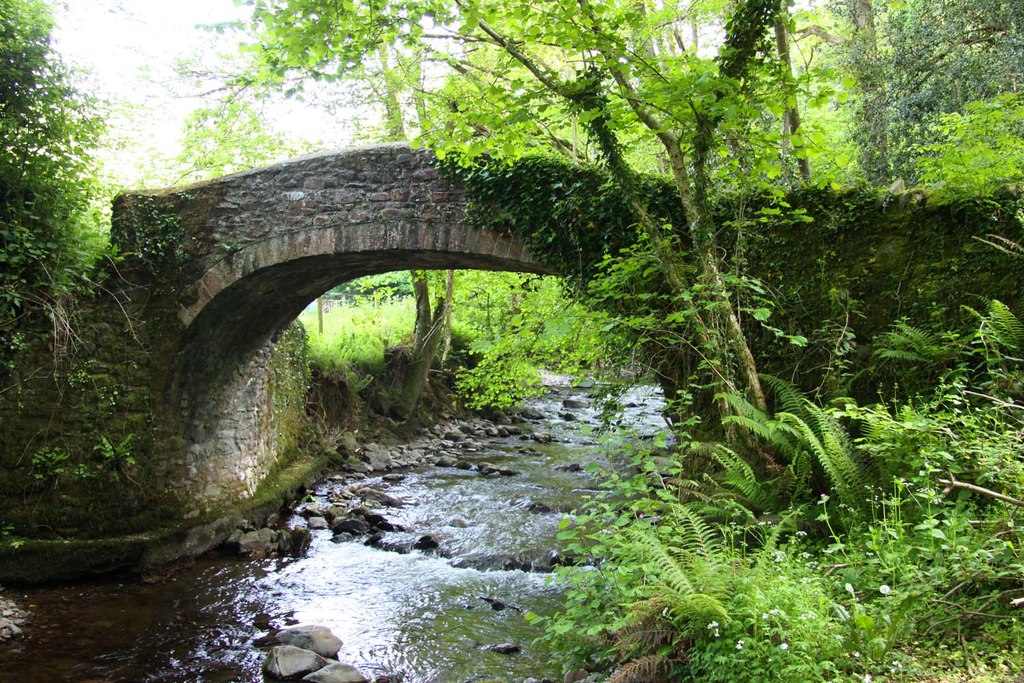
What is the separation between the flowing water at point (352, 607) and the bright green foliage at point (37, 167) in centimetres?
283

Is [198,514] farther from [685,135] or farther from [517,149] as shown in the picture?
[685,135]

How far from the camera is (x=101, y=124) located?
6.66 m

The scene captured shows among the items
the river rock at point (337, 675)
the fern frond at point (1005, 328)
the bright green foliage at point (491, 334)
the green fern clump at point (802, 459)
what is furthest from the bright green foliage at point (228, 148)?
the fern frond at point (1005, 328)

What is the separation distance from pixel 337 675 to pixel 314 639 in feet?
1.86

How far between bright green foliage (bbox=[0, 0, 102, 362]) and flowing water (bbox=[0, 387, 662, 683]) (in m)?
2.83

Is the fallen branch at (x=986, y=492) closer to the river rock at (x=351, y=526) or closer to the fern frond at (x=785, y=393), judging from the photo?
the fern frond at (x=785, y=393)

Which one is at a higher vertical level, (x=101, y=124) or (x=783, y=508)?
(x=101, y=124)

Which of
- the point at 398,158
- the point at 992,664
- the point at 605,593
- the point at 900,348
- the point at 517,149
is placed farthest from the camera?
the point at 398,158

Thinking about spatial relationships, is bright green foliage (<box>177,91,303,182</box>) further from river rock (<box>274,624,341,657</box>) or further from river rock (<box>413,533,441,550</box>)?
river rock (<box>274,624,341,657</box>)

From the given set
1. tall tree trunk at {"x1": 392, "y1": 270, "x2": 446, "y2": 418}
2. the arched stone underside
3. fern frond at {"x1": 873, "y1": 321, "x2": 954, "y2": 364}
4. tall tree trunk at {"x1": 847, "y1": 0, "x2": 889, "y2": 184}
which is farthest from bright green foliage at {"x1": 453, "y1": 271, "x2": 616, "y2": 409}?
tall tree trunk at {"x1": 847, "y1": 0, "x2": 889, "y2": 184}

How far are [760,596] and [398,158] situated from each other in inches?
204

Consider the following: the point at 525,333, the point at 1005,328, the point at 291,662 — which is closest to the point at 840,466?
the point at 1005,328

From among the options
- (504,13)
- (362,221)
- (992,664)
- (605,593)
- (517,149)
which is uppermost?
(504,13)

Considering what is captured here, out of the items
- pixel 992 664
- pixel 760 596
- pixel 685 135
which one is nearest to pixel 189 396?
pixel 685 135
